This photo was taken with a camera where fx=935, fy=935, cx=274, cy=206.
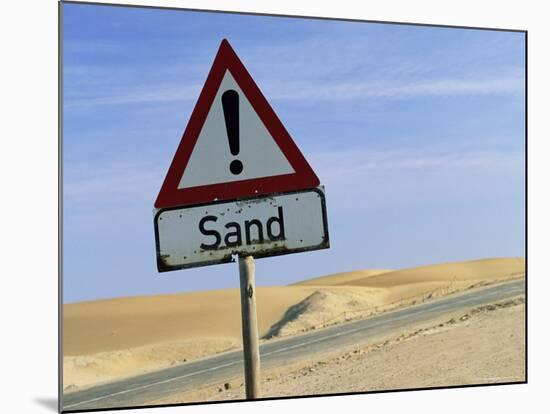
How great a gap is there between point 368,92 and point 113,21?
8.52 feet

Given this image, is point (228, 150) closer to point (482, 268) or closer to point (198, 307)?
point (482, 268)

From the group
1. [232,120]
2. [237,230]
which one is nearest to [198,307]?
[232,120]

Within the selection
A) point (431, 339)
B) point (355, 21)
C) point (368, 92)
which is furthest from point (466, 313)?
point (355, 21)

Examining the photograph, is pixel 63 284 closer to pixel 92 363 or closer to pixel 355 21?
pixel 92 363

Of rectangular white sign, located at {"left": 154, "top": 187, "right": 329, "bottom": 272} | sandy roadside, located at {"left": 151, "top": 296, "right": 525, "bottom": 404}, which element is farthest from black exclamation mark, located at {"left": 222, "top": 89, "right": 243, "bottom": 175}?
sandy roadside, located at {"left": 151, "top": 296, "right": 525, "bottom": 404}

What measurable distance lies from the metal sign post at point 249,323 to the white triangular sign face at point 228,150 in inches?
23.3

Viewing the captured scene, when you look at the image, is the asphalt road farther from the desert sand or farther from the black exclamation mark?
the black exclamation mark

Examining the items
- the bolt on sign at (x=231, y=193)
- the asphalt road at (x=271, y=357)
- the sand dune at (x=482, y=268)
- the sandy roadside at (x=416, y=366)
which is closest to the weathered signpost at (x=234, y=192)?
→ the bolt on sign at (x=231, y=193)

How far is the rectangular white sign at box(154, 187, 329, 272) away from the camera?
240 inches

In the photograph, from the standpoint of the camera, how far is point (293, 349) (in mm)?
12133

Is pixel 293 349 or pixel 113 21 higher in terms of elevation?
pixel 113 21

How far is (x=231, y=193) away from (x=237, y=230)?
0.29 metres

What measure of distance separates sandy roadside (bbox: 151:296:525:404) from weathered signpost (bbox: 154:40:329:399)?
273cm

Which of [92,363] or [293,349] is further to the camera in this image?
[293,349]
